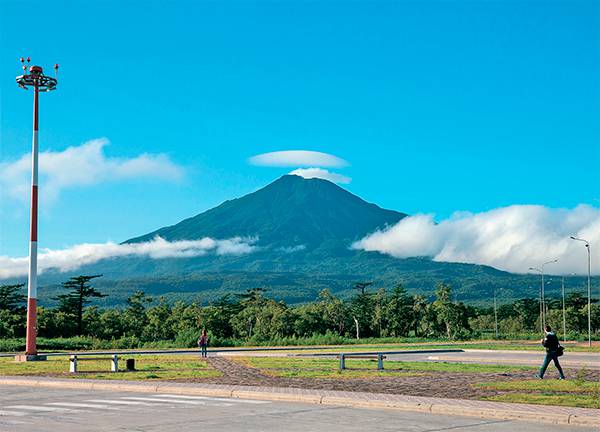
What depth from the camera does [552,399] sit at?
1870 centimetres

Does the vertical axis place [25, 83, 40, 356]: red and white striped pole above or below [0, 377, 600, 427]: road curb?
above

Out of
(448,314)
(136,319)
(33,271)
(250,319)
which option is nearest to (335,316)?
(250,319)

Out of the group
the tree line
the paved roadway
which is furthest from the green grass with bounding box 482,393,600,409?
the tree line

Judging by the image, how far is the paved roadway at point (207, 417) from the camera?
14.8 metres

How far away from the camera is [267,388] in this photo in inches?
859

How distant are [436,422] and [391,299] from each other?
83450 mm

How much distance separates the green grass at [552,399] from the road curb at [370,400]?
2.87ft

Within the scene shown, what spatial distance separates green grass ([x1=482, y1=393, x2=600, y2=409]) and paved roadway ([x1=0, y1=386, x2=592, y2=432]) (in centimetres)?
265

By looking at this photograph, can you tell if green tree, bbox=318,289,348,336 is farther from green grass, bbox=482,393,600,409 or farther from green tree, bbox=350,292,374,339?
green grass, bbox=482,393,600,409

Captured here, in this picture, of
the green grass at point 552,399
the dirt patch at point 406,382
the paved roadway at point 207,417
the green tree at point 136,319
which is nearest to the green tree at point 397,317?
the green tree at point 136,319

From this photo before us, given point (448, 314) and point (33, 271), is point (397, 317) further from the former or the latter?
point (33, 271)

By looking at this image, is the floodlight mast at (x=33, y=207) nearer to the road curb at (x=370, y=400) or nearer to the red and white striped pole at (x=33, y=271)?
the red and white striped pole at (x=33, y=271)

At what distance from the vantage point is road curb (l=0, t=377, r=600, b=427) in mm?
15914

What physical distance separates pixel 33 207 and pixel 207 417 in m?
26.9
